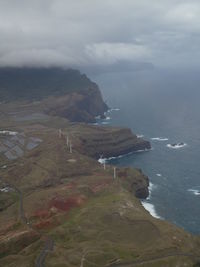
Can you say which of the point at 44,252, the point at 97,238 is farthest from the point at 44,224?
the point at 44,252

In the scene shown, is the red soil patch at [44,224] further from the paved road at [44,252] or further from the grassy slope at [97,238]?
the paved road at [44,252]

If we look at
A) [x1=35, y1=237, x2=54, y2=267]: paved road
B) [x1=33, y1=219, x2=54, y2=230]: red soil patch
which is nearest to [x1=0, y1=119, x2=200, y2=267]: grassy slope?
[x1=33, y1=219, x2=54, y2=230]: red soil patch

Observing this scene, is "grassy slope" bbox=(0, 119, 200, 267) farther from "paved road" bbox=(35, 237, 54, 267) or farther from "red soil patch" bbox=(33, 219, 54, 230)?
"paved road" bbox=(35, 237, 54, 267)

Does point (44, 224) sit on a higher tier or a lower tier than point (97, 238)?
lower

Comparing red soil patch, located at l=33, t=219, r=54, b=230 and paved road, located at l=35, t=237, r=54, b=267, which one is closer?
paved road, located at l=35, t=237, r=54, b=267

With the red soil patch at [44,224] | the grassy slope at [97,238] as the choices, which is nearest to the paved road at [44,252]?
the grassy slope at [97,238]

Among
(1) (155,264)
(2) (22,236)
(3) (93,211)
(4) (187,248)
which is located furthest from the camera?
(3) (93,211)

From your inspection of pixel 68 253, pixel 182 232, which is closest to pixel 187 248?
pixel 182 232

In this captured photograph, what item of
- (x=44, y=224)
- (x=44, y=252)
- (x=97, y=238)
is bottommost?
(x=44, y=252)

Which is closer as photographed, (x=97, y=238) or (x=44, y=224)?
(x=97, y=238)

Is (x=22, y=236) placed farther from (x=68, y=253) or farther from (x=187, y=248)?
(x=187, y=248)

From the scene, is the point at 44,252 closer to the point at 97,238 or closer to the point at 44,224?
the point at 97,238
